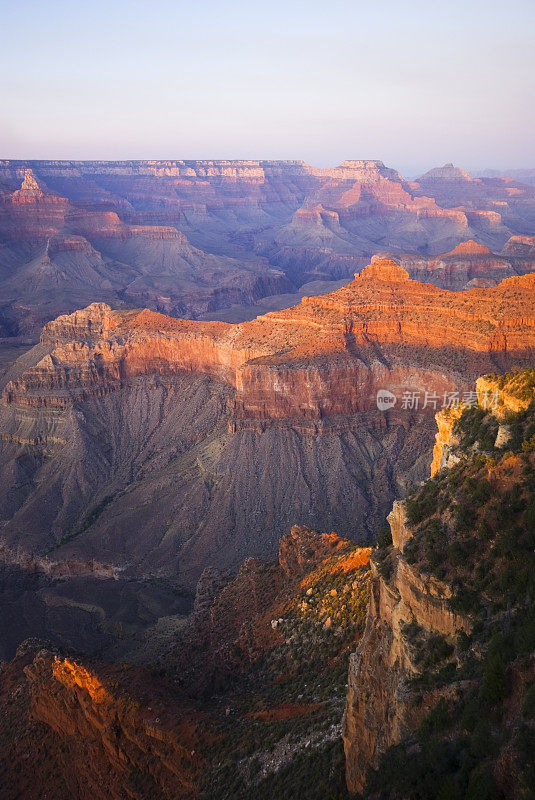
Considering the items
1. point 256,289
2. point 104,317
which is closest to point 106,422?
point 104,317

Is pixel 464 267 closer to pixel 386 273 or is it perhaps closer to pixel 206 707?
pixel 386 273

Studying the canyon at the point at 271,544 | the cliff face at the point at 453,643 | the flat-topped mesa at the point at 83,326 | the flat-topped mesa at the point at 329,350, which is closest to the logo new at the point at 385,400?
the canyon at the point at 271,544

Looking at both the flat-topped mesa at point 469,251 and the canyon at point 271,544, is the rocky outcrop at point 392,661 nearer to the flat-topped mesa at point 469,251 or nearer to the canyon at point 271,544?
the canyon at point 271,544

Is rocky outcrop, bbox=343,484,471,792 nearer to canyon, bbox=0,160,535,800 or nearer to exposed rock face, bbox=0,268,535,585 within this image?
canyon, bbox=0,160,535,800

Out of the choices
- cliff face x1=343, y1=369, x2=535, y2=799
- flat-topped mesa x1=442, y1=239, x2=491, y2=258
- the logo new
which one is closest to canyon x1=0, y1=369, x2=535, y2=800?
cliff face x1=343, y1=369, x2=535, y2=799

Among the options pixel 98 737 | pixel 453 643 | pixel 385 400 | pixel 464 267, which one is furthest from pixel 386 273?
pixel 453 643

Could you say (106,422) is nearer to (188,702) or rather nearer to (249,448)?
(249,448)

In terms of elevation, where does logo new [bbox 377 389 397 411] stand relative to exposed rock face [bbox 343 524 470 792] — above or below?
below
